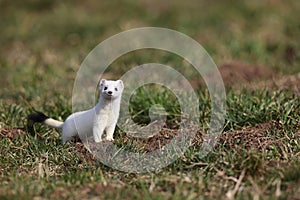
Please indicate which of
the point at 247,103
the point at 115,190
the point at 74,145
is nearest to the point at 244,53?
the point at 247,103

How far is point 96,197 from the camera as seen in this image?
369 centimetres

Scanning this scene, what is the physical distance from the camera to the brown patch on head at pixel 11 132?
5.05 m

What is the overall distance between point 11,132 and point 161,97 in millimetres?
1396

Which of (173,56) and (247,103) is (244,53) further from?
(247,103)

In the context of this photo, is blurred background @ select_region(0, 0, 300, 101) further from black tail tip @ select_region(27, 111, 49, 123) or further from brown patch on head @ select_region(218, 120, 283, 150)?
brown patch on head @ select_region(218, 120, 283, 150)

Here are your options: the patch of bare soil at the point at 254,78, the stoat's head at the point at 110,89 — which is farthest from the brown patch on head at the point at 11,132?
the patch of bare soil at the point at 254,78

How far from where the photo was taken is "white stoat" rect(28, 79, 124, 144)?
454cm

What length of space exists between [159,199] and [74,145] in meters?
1.22

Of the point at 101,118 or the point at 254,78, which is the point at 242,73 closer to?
the point at 254,78

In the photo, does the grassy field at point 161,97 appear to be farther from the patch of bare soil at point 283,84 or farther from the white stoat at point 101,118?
the white stoat at point 101,118

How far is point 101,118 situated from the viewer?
4.59 m

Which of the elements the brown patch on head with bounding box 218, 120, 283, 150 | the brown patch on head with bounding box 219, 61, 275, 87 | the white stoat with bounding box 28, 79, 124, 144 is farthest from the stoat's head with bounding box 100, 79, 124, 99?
the brown patch on head with bounding box 219, 61, 275, 87

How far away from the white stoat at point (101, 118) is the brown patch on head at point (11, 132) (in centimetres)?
51

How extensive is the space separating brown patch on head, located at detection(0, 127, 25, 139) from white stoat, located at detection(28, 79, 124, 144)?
51 centimetres
